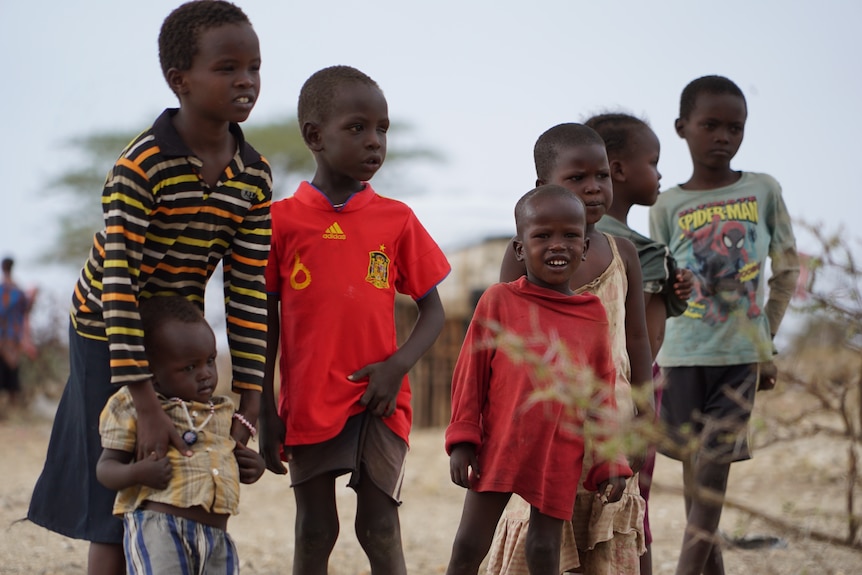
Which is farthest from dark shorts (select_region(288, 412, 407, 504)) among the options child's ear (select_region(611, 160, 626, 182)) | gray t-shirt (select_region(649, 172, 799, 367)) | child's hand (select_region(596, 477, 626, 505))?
gray t-shirt (select_region(649, 172, 799, 367))

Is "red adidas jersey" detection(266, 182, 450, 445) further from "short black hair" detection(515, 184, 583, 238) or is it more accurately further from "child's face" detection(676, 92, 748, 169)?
"child's face" detection(676, 92, 748, 169)

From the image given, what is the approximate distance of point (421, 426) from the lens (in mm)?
13469

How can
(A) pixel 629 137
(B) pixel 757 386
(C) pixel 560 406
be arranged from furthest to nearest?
1. (B) pixel 757 386
2. (A) pixel 629 137
3. (C) pixel 560 406

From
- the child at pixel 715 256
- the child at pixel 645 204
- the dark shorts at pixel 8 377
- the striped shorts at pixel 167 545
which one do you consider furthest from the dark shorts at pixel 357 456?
the dark shorts at pixel 8 377

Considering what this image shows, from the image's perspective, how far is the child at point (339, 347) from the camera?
3.35m

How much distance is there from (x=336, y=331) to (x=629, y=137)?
1333 mm

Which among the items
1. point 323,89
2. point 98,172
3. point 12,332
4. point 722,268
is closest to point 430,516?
point 722,268

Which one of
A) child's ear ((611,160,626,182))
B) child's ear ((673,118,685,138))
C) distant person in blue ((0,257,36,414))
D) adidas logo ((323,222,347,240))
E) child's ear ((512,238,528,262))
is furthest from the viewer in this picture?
distant person in blue ((0,257,36,414))

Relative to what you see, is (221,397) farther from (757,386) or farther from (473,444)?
(757,386)

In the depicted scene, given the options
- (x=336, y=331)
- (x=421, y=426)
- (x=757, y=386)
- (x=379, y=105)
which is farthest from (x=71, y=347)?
(x=421, y=426)

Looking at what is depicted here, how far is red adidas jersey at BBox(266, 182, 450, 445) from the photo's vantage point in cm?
334

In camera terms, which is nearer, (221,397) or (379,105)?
(221,397)

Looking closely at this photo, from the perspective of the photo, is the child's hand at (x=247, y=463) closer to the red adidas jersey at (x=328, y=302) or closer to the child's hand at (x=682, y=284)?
the red adidas jersey at (x=328, y=302)

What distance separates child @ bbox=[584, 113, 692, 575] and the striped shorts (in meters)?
1.57
